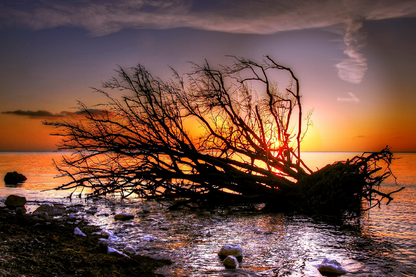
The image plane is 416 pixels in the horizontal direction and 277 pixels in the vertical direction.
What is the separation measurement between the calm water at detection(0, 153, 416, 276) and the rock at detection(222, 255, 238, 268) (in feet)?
0.33

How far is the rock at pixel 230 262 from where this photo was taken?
4.00m

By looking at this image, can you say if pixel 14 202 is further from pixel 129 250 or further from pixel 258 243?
pixel 258 243

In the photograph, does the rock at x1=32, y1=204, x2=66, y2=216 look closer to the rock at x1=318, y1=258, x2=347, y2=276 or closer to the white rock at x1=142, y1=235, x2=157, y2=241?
the white rock at x1=142, y1=235, x2=157, y2=241

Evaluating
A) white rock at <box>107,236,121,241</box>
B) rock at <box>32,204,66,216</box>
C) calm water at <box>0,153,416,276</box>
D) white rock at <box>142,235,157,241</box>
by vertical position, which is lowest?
calm water at <box>0,153,416,276</box>

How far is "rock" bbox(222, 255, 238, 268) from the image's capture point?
400cm

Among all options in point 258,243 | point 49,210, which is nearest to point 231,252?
point 258,243

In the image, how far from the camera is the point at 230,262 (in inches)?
159

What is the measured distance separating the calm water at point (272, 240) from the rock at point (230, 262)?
100 mm

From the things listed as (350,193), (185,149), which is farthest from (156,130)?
(350,193)

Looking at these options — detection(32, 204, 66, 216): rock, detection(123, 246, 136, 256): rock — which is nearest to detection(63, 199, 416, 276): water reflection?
detection(123, 246, 136, 256): rock

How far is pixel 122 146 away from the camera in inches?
340

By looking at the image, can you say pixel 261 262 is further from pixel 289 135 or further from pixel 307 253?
pixel 289 135

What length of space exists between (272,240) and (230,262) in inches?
64.2

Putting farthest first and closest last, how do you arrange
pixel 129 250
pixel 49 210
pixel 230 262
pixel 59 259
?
pixel 49 210 < pixel 129 250 < pixel 230 262 < pixel 59 259
